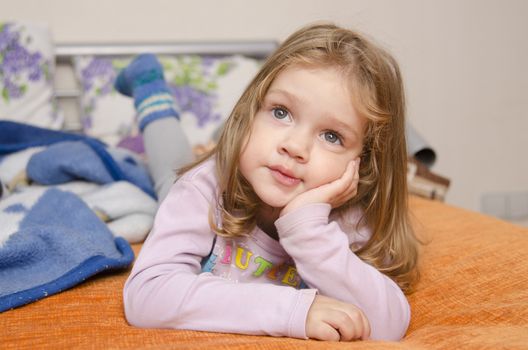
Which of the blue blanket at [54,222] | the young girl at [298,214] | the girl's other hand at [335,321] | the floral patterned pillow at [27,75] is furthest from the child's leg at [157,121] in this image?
the girl's other hand at [335,321]

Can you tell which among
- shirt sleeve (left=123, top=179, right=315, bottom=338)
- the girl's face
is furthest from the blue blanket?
the girl's face

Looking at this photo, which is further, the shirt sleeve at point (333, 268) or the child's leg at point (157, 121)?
the child's leg at point (157, 121)

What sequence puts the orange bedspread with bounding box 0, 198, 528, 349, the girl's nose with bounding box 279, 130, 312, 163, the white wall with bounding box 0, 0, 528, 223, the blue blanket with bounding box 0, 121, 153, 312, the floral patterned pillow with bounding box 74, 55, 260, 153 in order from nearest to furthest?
the orange bedspread with bounding box 0, 198, 528, 349
the girl's nose with bounding box 279, 130, 312, 163
the blue blanket with bounding box 0, 121, 153, 312
the floral patterned pillow with bounding box 74, 55, 260, 153
the white wall with bounding box 0, 0, 528, 223

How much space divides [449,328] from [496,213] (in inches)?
88.4

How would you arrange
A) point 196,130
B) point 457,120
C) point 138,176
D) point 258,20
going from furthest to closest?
1. point 457,120
2. point 258,20
3. point 196,130
4. point 138,176

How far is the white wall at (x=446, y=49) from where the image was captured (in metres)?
2.26

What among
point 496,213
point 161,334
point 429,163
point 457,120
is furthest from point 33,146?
point 496,213

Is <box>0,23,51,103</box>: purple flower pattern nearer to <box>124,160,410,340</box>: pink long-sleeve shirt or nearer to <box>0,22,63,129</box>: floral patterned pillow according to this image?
<box>0,22,63,129</box>: floral patterned pillow

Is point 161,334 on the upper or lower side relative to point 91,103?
upper

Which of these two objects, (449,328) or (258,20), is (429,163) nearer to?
(258,20)

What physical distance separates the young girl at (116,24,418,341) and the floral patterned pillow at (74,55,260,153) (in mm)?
1030

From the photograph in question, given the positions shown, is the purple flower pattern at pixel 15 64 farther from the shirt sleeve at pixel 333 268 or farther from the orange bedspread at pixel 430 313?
the shirt sleeve at pixel 333 268

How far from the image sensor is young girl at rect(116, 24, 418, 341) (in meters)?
0.74

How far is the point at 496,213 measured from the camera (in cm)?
283
